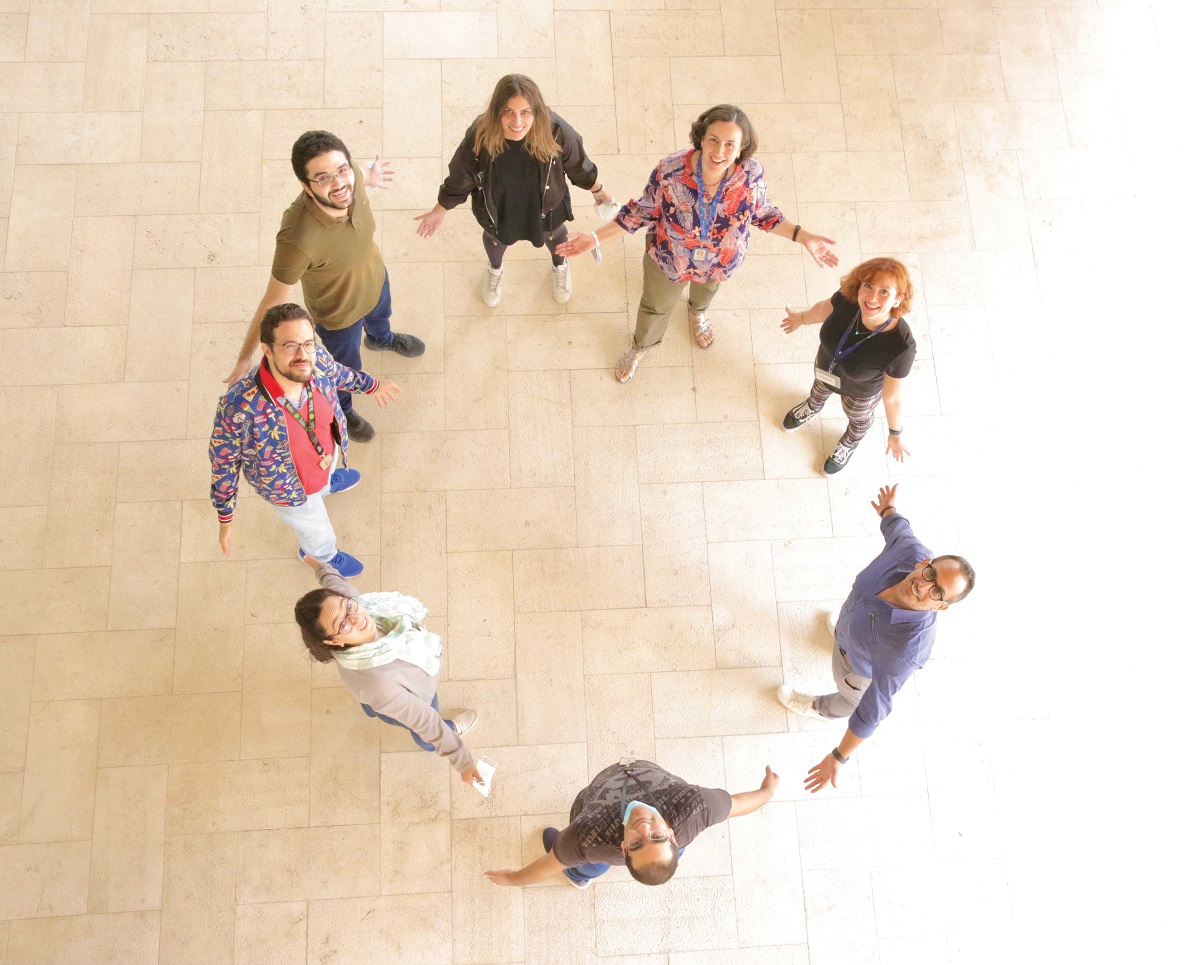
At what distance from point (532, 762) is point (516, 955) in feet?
2.60

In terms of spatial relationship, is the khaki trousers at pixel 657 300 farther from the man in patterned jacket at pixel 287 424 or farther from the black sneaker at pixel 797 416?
the man in patterned jacket at pixel 287 424

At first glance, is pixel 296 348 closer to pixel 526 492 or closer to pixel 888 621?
pixel 526 492

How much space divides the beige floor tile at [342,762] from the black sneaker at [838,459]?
8.29 feet

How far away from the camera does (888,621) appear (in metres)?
3.06

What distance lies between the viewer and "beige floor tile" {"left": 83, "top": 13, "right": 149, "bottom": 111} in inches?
184

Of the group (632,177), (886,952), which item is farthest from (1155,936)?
(632,177)

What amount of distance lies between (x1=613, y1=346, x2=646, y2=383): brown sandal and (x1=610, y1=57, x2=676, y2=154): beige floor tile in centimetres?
128

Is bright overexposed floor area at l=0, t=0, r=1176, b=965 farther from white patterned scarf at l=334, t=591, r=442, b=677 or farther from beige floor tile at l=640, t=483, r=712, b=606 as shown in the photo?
white patterned scarf at l=334, t=591, r=442, b=677

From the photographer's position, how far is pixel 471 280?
4.55 m

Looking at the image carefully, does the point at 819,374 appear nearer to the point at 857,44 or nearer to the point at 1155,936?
the point at 857,44

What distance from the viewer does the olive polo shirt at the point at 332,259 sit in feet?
10.2

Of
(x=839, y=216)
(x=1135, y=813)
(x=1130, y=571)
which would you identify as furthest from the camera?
(x=839, y=216)

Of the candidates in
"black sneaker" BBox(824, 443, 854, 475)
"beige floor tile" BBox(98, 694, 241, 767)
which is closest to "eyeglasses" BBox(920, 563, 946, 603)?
"black sneaker" BBox(824, 443, 854, 475)

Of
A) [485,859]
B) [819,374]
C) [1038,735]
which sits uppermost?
[819,374]
